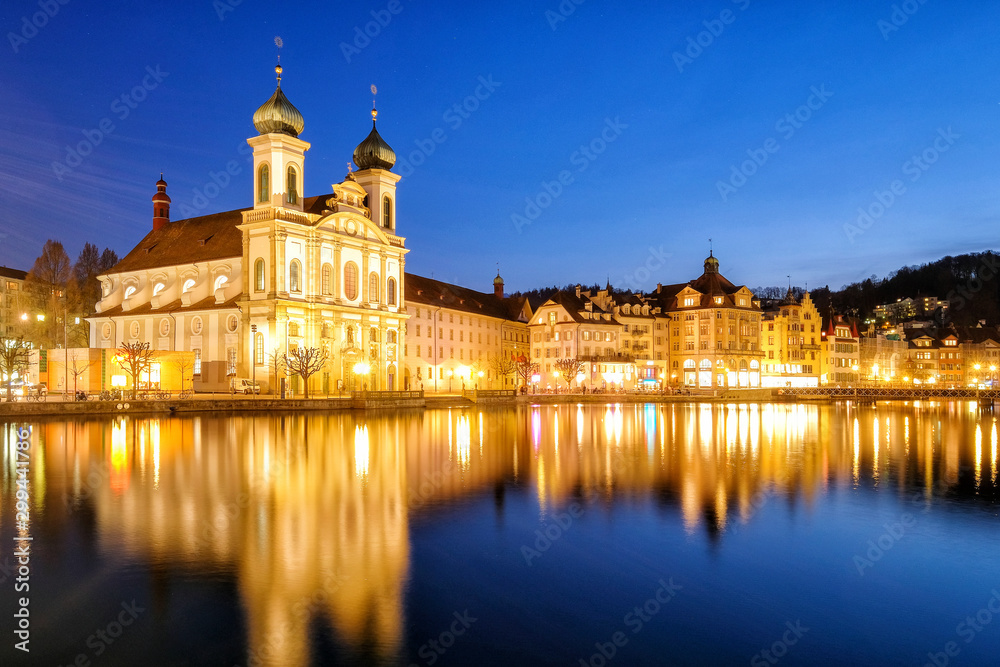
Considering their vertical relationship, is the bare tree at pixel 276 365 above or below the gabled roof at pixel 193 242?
below

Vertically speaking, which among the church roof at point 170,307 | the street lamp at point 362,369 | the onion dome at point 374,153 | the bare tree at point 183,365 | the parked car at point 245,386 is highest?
the onion dome at point 374,153

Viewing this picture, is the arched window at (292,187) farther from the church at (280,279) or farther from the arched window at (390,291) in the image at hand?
the arched window at (390,291)

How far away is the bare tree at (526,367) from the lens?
83.5 metres

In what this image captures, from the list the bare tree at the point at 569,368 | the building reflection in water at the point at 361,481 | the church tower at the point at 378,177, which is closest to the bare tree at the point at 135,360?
the building reflection in water at the point at 361,481

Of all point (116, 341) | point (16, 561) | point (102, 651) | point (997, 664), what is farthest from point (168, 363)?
point (997, 664)

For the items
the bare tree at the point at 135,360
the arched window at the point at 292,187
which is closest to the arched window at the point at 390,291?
the arched window at the point at 292,187

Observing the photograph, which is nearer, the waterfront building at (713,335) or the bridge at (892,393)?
the bridge at (892,393)

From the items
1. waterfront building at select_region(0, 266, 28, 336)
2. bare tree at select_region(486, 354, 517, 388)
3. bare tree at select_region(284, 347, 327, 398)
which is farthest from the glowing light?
waterfront building at select_region(0, 266, 28, 336)

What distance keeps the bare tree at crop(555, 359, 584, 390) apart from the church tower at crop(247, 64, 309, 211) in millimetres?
33776

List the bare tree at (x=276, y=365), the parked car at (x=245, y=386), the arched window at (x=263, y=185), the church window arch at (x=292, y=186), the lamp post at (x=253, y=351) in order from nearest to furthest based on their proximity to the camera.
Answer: the parked car at (x=245, y=386), the bare tree at (x=276, y=365), the lamp post at (x=253, y=351), the arched window at (x=263, y=185), the church window arch at (x=292, y=186)

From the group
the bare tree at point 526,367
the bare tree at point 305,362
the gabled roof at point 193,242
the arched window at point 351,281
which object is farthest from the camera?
the bare tree at point 526,367

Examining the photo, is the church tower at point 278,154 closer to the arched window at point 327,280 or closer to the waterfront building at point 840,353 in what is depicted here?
the arched window at point 327,280

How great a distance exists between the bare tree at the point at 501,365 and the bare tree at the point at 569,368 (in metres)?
6.53

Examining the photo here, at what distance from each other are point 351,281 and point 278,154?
12.4 m
